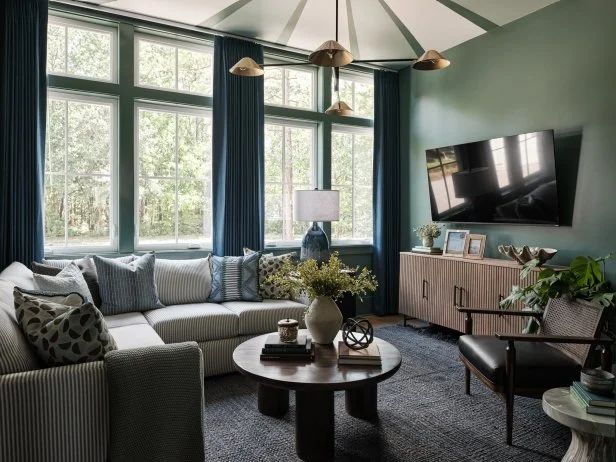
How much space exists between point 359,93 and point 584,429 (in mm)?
4460

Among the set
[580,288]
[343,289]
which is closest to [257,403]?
[343,289]

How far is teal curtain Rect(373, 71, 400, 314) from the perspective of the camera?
17.3 ft

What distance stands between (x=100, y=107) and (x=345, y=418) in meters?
3.39

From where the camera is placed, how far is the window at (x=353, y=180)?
529 centimetres

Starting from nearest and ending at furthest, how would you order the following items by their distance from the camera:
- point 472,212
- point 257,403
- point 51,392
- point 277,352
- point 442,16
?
1. point 51,392
2. point 277,352
3. point 257,403
4. point 442,16
5. point 472,212

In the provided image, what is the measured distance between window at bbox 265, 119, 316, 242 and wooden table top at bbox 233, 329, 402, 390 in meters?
2.53

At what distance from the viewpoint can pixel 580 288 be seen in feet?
9.52

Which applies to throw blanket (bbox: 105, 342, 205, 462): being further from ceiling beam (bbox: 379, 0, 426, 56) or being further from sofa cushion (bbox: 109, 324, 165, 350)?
ceiling beam (bbox: 379, 0, 426, 56)

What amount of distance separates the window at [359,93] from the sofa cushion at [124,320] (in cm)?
350

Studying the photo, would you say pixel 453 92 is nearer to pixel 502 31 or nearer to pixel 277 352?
pixel 502 31

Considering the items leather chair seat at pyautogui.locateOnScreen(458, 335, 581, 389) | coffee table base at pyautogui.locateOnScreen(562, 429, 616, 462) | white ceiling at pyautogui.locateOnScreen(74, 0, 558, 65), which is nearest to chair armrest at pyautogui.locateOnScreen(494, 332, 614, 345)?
leather chair seat at pyautogui.locateOnScreen(458, 335, 581, 389)

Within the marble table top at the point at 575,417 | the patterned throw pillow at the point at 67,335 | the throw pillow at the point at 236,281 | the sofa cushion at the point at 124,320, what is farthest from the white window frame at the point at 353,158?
the patterned throw pillow at the point at 67,335

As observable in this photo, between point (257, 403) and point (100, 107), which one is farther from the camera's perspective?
point (100, 107)

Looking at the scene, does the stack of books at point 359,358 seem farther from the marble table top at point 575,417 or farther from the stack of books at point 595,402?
the stack of books at point 595,402
